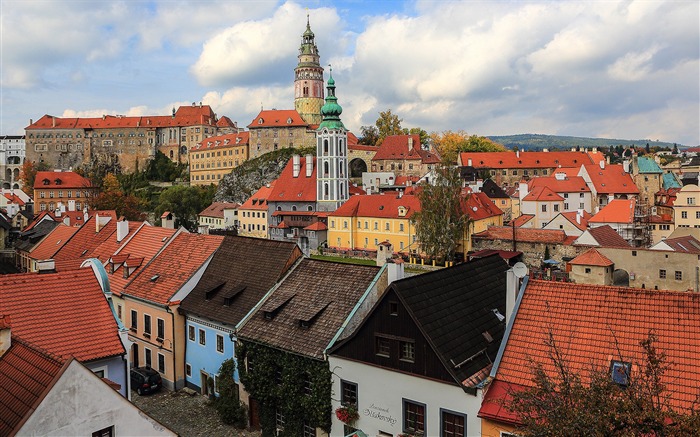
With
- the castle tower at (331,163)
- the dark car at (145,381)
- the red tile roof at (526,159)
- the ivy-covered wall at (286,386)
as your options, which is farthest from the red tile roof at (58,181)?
the ivy-covered wall at (286,386)

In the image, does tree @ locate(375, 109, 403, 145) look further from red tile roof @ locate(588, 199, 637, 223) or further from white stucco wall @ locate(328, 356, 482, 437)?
white stucco wall @ locate(328, 356, 482, 437)

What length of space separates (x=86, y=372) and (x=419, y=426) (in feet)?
30.5

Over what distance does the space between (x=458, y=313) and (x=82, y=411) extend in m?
10.8

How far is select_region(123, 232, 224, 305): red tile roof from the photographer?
2484 centimetres

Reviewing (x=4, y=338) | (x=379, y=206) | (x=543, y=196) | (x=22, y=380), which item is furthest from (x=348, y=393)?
(x=543, y=196)

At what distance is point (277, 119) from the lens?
366 ft

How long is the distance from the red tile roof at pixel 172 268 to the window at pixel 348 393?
1054cm

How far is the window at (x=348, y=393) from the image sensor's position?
16844 millimetres

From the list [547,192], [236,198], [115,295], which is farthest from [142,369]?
[236,198]

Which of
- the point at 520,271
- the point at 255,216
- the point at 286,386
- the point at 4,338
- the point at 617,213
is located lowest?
the point at 286,386

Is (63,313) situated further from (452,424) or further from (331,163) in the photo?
(331,163)

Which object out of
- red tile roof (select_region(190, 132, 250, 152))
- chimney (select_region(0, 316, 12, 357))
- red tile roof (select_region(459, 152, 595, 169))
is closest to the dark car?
chimney (select_region(0, 316, 12, 357))

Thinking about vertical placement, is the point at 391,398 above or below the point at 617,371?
below

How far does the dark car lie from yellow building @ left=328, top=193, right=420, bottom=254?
37.3m
